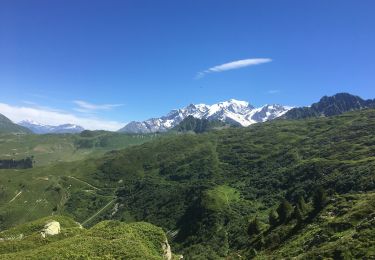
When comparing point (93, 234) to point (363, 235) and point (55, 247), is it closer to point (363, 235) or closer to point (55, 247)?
point (55, 247)

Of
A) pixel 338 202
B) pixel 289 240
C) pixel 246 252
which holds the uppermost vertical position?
pixel 338 202

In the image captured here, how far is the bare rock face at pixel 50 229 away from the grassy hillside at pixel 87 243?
1953 mm

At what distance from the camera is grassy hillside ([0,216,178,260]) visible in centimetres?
9972

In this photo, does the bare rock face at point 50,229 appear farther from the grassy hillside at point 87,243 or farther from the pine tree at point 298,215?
the pine tree at point 298,215

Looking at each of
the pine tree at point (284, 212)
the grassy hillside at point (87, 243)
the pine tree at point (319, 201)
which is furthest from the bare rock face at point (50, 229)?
the pine tree at point (319, 201)

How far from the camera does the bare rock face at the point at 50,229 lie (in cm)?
12781

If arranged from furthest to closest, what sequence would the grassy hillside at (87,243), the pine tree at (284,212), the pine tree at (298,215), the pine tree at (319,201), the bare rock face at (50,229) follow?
the pine tree at (284,212), the pine tree at (319,201), the pine tree at (298,215), the bare rock face at (50,229), the grassy hillside at (87,243)

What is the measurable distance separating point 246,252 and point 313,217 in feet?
106

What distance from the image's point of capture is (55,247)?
4082 inches

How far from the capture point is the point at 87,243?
107 m

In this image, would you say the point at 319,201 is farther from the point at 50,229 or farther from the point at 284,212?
the point at 50,229

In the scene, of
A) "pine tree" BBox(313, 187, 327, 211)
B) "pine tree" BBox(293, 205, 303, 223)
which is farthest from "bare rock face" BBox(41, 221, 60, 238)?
"pine tree" BBox(313, 187, 327, 211)

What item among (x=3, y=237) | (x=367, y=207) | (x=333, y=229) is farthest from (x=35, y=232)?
(x=367, y=207)

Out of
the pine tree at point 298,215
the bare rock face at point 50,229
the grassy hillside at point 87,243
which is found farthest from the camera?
the pine tree at point 298,215
